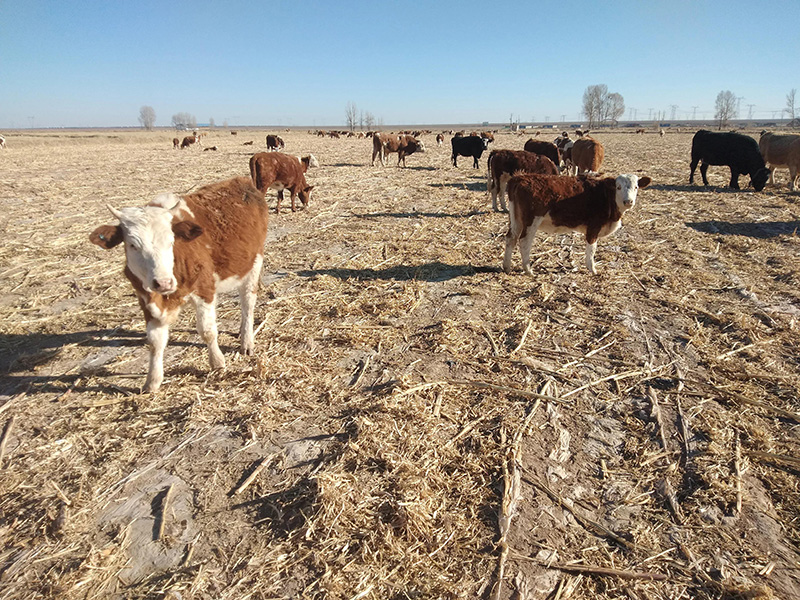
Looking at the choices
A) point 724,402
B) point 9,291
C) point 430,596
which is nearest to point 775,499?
point 724,402

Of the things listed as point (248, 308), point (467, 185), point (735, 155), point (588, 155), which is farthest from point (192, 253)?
point (735, 155)

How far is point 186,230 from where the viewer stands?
4.06 m

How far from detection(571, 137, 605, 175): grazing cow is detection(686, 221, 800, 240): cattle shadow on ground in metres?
6.03

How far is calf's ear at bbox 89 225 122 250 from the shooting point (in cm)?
377

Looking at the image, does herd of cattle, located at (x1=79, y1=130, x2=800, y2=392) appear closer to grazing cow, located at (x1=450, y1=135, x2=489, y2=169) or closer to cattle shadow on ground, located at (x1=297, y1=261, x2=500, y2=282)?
cattle shadow on ground, located at (x1=297, y1=261, x2=500, y2=282)

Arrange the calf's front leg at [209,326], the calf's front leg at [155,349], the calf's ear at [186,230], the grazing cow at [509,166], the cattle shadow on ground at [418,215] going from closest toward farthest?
the calf's ear at [186,230], the calf's front leg at [155,349], the calf's front leg at [209,326], the cattle shadow on ground at [418,215], the grazing cow at [509,166]

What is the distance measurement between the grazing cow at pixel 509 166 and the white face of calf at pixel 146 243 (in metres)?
10.5

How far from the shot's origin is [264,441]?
3.79 m

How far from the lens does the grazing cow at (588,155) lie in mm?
16375

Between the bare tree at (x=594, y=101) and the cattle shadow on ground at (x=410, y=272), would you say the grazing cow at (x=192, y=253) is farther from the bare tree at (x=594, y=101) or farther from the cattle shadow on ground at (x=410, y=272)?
the bare tree at (x=594, y=101)

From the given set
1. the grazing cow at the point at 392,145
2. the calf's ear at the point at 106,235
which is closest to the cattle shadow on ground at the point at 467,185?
the grazing cow at the point at 392,145

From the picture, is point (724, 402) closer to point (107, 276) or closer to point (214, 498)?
point (214, 498)

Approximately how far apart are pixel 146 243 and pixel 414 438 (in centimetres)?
299

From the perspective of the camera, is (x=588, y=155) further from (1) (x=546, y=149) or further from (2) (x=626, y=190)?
(2) (x=626, y=190)
